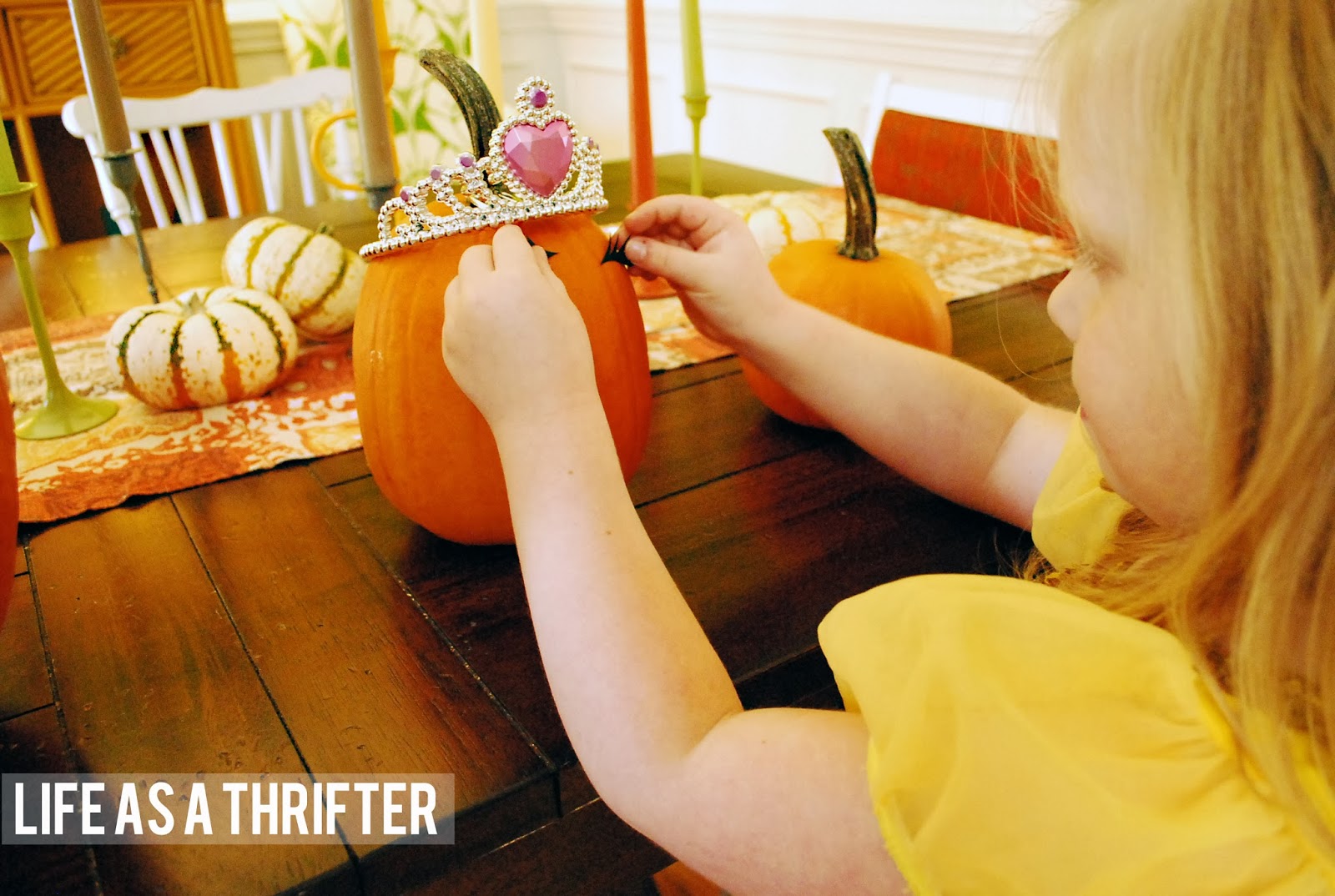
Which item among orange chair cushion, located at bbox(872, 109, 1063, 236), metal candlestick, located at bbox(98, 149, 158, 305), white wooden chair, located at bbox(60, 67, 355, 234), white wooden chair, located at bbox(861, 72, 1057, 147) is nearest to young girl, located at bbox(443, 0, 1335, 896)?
metal candlestick, located at bbox(98, 149, 158, 305)

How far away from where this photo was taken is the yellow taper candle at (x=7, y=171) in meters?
0.76

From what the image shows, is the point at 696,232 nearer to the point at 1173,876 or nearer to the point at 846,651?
the point at 846,651

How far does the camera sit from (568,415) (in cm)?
53

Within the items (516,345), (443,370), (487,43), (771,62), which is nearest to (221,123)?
(487,43)

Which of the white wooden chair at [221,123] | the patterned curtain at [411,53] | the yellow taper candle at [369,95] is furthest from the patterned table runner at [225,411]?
the patterned curtain at [411,53]

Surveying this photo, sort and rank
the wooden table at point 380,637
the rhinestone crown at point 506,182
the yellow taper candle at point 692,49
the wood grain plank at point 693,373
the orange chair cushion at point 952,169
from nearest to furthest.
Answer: the wooden table at point 380,637, the rhinestone crown at point 506,182, the wood grain plank at point 693,373, the yellow taper candle at point 692,49, the orange chair cushion at point 952,169

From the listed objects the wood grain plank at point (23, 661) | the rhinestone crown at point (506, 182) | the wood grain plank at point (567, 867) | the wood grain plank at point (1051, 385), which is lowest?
the wood grain plank at point (567, 867)

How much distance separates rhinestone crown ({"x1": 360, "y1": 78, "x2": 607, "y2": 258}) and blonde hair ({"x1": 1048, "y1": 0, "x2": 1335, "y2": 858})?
312mm

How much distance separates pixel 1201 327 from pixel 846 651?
0.69 feet

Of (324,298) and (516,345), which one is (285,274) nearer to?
(324,298)

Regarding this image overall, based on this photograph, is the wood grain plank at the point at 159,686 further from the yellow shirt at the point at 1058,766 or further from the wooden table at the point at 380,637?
the yellow shirt at the point at 1058,766

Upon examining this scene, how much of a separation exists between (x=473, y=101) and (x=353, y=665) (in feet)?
1.17

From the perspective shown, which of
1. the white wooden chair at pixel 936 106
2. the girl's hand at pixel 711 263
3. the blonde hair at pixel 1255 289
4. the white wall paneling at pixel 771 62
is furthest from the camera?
the white wall paneling at pixel 771 62

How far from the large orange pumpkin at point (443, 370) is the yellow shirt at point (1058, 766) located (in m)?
0.30
